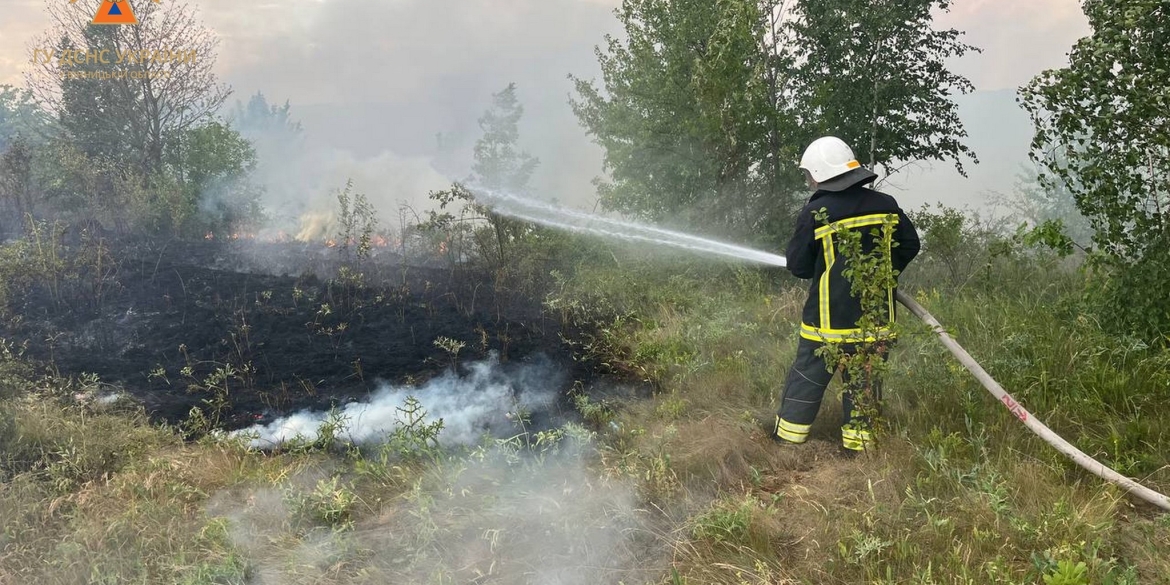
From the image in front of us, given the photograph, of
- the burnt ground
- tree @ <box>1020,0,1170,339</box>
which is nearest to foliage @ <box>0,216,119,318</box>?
the burnt ground

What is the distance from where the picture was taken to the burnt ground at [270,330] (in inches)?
246

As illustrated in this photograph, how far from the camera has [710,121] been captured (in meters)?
8.44

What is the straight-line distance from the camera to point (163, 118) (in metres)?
16.0

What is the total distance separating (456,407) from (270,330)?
341 cm

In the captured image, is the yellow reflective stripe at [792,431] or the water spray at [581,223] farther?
the water spray at [581,223]

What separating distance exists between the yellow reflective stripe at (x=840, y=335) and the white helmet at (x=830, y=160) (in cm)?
83

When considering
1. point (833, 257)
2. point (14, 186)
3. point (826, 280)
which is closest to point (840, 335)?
point (826, 280)

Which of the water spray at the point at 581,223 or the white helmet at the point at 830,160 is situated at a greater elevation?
the white helmet at the point at 830,160

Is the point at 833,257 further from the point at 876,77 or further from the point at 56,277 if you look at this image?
the point at 56,277

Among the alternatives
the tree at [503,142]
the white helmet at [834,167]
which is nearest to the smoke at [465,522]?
the white helmet at [834,167]

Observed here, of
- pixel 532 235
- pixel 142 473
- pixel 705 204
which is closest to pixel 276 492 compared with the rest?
pixel 142 473

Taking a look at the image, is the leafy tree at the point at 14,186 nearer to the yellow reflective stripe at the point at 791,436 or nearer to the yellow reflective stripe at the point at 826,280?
the yellow reflective stripe at the point at 791,436

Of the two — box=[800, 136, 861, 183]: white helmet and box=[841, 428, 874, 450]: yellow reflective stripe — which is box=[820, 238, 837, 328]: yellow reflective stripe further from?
box=[841, 428, 874, 450]: yellow reflective stripe

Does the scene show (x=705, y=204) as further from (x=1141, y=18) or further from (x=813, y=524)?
(x=813, y=524)
